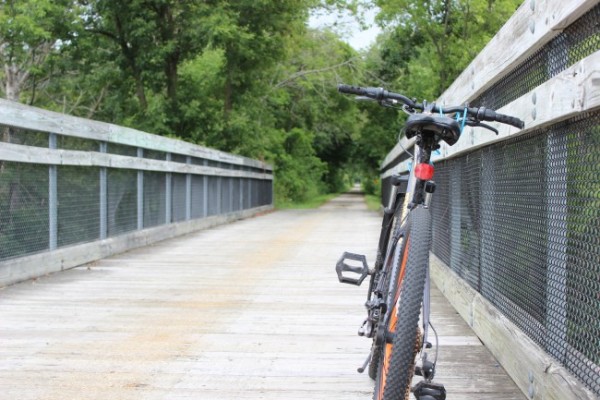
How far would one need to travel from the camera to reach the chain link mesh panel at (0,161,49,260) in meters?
5.62

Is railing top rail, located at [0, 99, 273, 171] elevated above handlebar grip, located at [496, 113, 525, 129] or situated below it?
above

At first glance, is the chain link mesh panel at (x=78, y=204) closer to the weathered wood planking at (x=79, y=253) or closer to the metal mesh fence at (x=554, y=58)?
the weathered wood planking at (x=79, y=253)

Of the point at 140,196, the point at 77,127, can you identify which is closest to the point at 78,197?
the point at 77,127

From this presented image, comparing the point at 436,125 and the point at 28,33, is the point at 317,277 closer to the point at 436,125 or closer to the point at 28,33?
the point at 436,125

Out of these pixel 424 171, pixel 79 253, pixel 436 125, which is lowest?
pixel 79 253

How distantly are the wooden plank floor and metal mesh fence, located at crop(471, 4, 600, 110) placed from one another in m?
1.41

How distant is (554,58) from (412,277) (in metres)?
1.24

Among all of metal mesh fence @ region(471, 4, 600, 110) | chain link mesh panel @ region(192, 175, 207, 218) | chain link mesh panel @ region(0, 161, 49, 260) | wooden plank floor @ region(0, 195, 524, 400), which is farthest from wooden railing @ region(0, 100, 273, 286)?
metal mesh fence @ region(471, 4, 600, 110)

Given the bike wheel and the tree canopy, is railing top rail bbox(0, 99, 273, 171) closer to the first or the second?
the bike wheel

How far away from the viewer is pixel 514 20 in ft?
11.0

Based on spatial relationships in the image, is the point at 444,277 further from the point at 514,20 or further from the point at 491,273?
the point at 514,20

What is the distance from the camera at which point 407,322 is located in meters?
2.15

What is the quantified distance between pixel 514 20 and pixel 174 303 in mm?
3255

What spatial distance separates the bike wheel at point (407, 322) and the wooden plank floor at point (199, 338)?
3.18 feet
